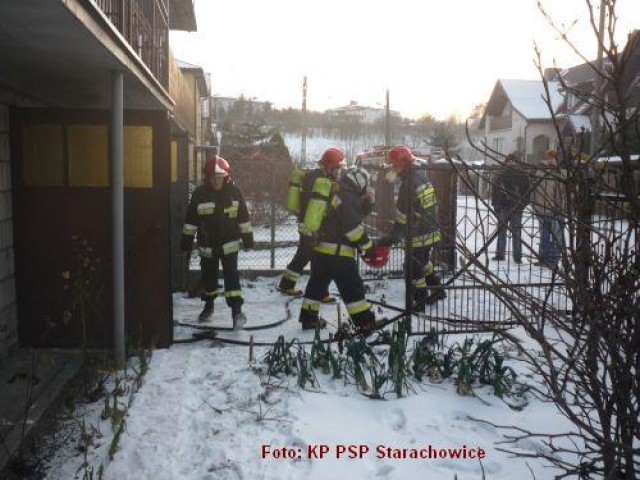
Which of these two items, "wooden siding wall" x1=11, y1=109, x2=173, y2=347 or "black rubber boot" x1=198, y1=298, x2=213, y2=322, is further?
"black rubber boot" x1=198, y1=298, x2=213, y2=322

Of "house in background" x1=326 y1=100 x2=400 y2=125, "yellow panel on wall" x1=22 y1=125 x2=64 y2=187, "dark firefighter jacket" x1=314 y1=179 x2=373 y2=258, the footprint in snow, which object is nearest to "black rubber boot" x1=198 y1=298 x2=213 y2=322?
"dark firefighter jacket" x1=314 y1=179 x2=373 y2=258

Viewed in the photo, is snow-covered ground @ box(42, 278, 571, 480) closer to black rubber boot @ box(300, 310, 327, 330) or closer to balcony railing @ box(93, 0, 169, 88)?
black rubber boot @ box(300, 310, 327, 330)

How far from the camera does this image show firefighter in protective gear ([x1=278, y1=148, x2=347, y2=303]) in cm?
588

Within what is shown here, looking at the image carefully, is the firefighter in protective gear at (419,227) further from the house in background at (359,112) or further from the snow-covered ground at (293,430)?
the house in background at (359,112)

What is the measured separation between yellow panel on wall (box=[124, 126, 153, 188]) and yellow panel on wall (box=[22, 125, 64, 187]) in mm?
534

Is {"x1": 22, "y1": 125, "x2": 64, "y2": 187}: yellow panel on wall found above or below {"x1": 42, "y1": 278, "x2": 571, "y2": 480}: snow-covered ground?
above

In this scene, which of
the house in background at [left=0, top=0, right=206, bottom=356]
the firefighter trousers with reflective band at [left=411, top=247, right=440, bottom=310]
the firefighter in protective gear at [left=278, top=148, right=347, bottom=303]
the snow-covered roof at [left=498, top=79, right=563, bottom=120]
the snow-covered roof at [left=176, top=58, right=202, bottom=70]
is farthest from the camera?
the snow-covered roof at [left=498, top=79, right=563, bottom=120]

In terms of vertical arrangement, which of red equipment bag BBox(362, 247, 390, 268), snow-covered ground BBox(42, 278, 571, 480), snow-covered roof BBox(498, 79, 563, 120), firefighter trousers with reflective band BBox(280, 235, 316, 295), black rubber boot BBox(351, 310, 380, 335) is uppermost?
snow-covered roof BBox(498, 79, 563, 120)

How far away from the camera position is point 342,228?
599 centimetres

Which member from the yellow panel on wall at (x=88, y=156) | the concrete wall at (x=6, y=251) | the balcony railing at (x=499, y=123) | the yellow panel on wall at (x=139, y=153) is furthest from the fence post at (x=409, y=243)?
the balcony railing at (x=499, y=123)

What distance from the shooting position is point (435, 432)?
3.94 meters

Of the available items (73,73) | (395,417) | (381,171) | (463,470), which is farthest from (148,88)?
(381,171)

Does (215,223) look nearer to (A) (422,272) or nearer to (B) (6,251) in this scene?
(B) (6,251)

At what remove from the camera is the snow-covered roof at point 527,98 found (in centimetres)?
4216
